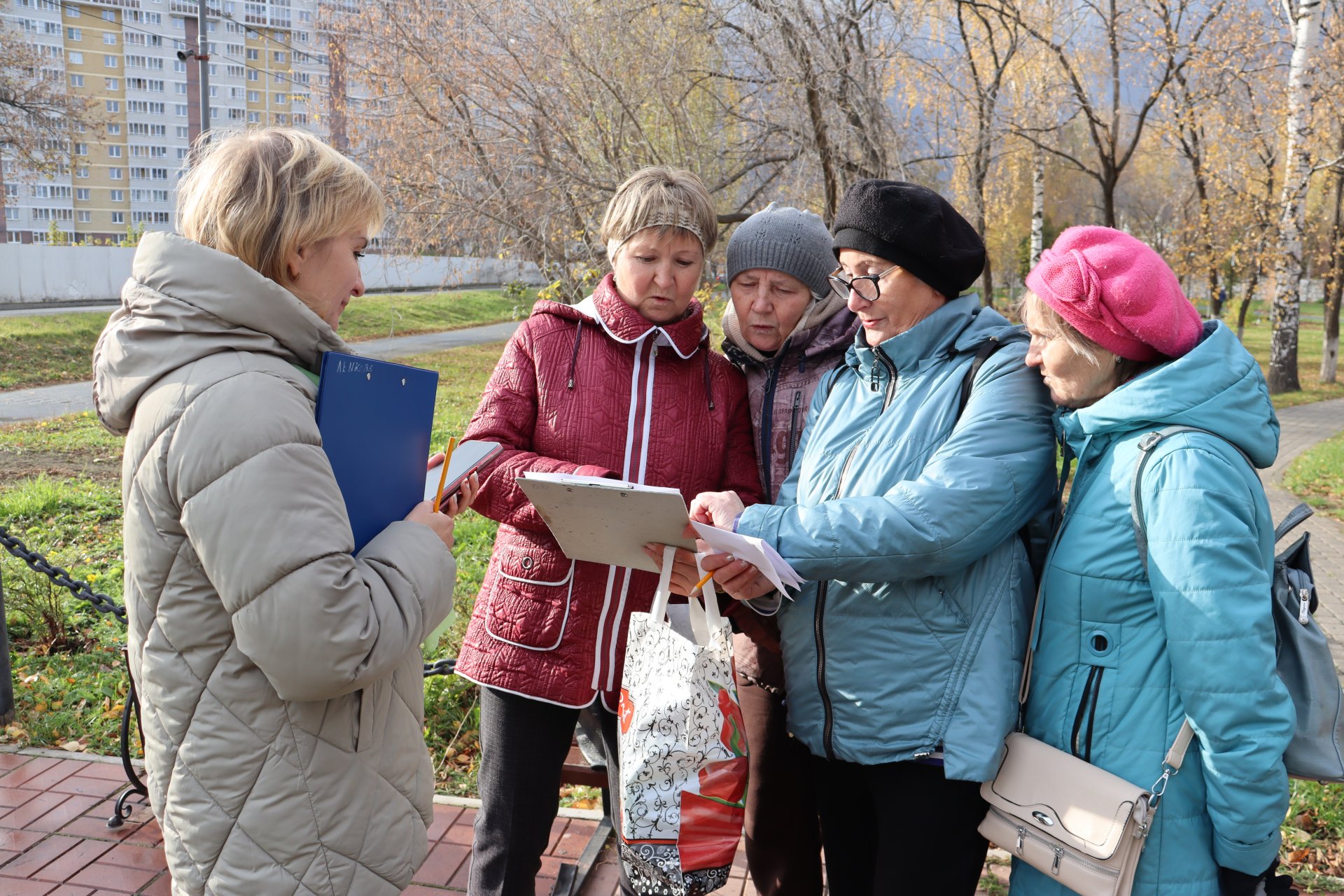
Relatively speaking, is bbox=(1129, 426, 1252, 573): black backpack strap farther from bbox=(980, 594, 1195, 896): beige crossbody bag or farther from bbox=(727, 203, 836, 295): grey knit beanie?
bbox=(727, 203, 836, 295): grey knit beanie

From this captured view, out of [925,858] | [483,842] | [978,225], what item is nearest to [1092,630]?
[925,858]

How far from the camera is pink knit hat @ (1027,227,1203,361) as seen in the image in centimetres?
187

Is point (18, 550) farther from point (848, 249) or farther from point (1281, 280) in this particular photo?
point (1281, 280)

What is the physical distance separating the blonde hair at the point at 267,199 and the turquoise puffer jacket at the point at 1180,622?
1.45 meters

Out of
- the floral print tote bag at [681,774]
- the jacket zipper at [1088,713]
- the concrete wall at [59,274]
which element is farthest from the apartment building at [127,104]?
the jacket zipper at [1088,713]

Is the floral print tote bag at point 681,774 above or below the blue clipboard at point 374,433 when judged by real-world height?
below

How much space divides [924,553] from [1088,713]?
42 centimetres

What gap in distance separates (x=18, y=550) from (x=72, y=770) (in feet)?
2.95

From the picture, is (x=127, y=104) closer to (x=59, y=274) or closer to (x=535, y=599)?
(x=59, y=274)

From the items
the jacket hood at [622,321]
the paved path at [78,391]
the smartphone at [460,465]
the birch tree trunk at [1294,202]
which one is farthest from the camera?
the birch tree trunk at [1294,202]

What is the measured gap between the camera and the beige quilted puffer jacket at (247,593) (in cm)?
151

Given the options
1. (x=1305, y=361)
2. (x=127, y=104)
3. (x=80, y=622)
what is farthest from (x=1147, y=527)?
(x=127, y=104)

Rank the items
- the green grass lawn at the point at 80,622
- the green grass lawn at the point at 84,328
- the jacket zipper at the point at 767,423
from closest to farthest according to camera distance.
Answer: the jacket zipper at the point at 767,423, the green grass lawn at the point at 80,622, the green grass lawn at the point at 84,328

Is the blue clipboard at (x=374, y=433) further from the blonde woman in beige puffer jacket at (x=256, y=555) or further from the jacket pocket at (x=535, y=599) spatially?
the jacket pocket at (x=535, y=599)
